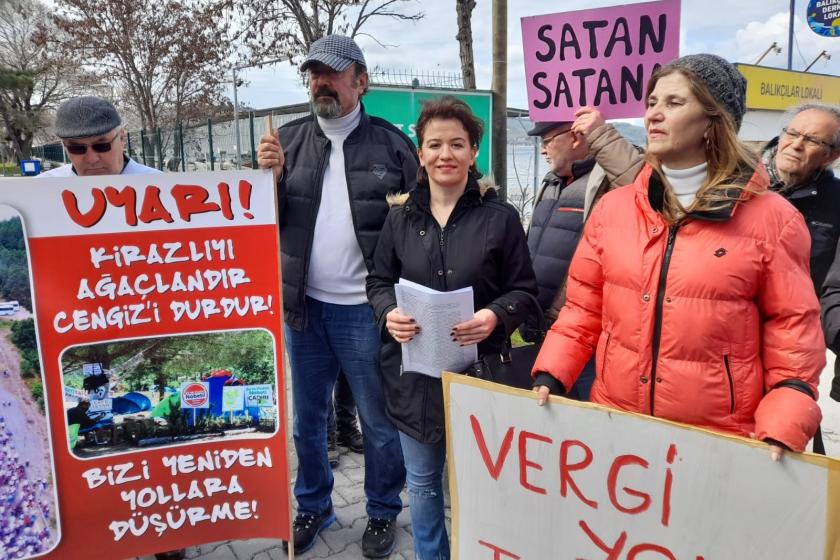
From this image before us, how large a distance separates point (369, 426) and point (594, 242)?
136 cm

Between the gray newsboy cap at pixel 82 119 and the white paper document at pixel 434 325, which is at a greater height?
the gray newsboy cap at pixel 82 119

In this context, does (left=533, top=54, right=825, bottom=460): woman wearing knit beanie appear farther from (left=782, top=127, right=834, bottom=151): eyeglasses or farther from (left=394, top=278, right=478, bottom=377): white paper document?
(left=782, top=127, right=834, bottom=151): eyeglasses

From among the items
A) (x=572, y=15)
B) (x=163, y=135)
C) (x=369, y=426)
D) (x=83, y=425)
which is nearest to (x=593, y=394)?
(x=369, y=426)

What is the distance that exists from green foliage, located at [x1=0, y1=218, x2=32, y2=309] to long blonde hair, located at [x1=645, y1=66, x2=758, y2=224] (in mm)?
2044

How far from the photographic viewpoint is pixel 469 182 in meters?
2.11

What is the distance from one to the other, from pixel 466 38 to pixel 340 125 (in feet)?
14.9

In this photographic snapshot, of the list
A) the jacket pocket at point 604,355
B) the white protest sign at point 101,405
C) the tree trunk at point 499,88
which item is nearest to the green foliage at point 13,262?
Answer: the white protest sign at point 101,405

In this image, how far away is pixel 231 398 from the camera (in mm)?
2350

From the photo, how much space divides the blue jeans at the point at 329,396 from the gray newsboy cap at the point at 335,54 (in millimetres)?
979

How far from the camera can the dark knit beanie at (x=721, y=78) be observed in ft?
5.03

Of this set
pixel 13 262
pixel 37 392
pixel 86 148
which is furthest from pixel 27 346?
pixel 86 148

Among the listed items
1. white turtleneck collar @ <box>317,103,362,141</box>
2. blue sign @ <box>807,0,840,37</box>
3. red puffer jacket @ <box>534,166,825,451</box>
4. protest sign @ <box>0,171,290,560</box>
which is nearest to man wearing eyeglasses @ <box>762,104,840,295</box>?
red puffer jacket @ <box>534,166,825,451</box>

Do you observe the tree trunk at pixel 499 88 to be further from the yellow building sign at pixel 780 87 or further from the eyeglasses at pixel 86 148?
the yellow building sign at pixel 780 87

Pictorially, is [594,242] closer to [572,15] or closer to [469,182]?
[469,182]
